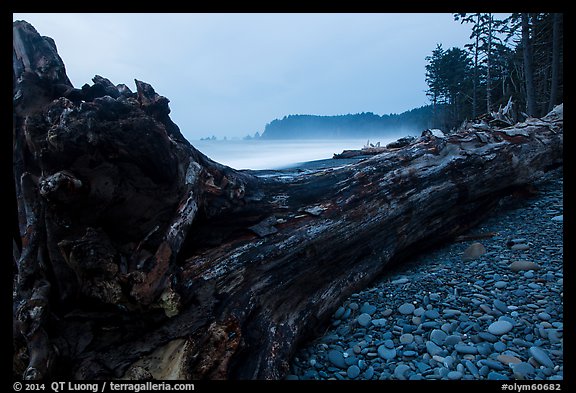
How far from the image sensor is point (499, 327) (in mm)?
2689

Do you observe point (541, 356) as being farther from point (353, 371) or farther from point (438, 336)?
point (353, 371)

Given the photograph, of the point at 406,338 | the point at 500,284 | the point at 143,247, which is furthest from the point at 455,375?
the point at 143,247

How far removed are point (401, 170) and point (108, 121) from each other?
332cm

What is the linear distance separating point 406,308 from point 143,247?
97.4 inches

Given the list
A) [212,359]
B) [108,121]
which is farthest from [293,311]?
[108,121]

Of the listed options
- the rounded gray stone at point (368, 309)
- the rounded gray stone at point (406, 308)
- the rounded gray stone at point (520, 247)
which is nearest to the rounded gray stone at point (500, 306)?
the rounded gray stone at point (406, 308)

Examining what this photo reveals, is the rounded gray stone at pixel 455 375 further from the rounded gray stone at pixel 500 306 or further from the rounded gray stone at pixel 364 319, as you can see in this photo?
the rounded gray stone at pixel 500 306

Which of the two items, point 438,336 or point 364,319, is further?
point 364,319

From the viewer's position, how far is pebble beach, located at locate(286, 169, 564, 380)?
2416mm

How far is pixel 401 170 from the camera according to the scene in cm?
412

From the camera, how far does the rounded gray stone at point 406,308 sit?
122 inches

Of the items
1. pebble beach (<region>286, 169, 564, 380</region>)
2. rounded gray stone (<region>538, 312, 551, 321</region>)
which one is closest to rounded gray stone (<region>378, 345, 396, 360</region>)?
pebble beach (<region>286, 169, 564, 380</region>)

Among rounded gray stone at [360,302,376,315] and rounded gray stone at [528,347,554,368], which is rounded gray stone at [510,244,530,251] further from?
rounded gray stone at [360,302,376,315]

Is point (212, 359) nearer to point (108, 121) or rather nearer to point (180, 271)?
point (180, 271)
